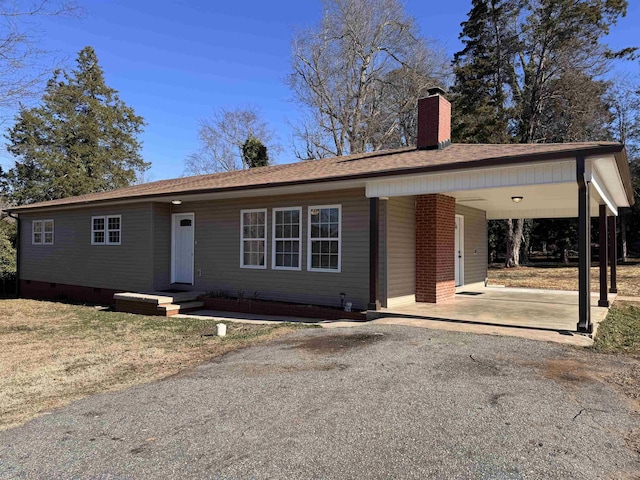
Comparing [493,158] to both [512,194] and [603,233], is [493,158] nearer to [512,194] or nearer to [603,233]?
[512,194]

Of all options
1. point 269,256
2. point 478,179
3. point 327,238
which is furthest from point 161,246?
point 478,179

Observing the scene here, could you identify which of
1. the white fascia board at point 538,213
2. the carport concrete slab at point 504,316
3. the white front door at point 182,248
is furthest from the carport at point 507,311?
the white front door at point 182,248

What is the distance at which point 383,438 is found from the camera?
3.29m

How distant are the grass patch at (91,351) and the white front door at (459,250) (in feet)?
19.3

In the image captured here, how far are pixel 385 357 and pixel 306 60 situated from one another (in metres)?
25.5

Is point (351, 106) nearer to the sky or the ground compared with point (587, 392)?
nearer to the sky

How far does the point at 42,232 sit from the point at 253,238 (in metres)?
9.80

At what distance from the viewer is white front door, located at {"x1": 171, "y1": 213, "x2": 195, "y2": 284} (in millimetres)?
12484

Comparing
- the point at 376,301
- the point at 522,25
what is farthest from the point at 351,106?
the point at 376,301

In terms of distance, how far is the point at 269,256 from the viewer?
1087 cm

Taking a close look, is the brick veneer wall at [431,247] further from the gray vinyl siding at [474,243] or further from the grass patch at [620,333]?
the grass patch at [620,333]

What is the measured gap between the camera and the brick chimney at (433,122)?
10.4 m

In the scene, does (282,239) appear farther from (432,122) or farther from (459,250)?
(459,250)

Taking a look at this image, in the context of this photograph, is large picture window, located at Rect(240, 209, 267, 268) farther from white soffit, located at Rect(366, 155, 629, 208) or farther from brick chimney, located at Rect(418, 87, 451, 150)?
brick chimney, located at Rect(418, 87, 451, 150)
